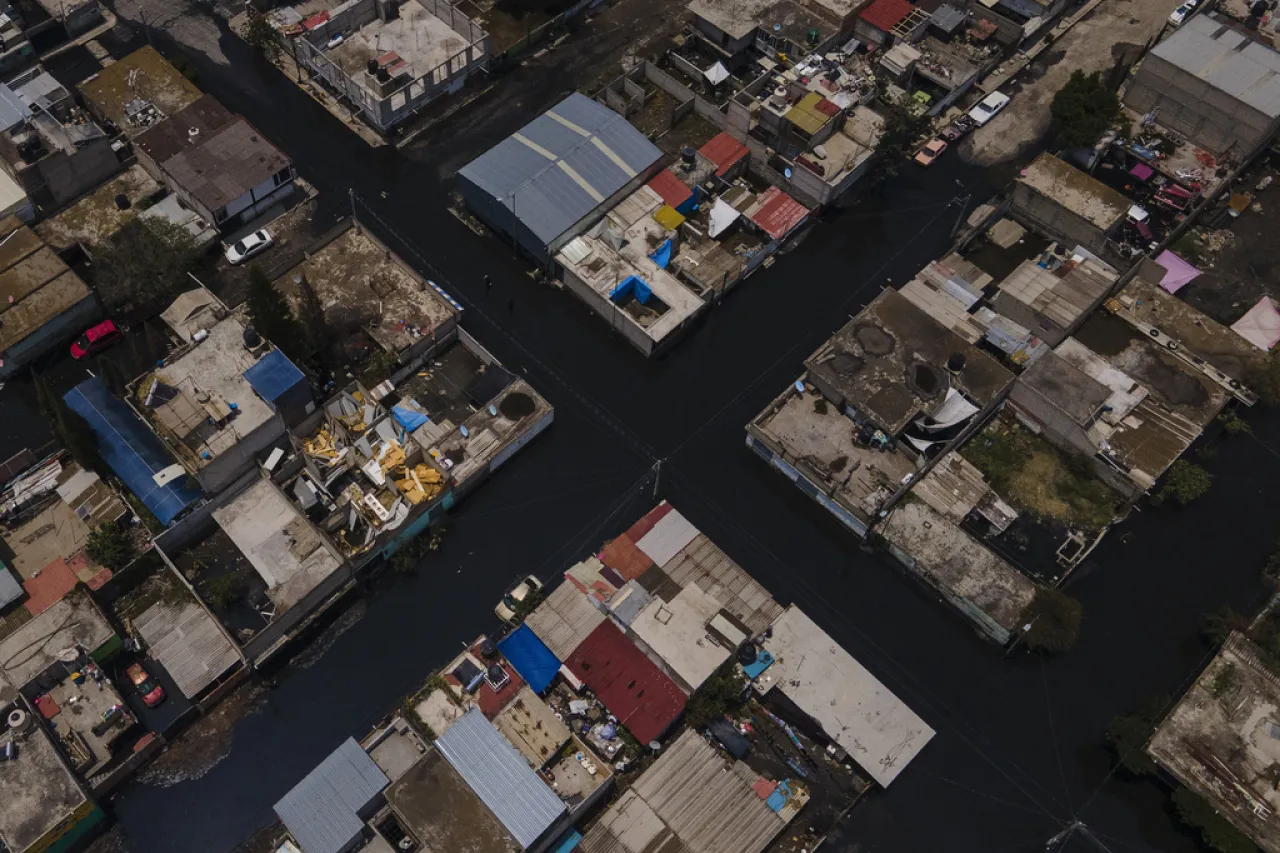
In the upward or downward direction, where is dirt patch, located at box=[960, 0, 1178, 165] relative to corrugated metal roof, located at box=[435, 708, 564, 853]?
upward

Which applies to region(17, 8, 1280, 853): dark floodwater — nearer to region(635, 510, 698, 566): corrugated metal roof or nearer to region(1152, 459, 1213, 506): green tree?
region(1152, 459, 1213, 506): green tree

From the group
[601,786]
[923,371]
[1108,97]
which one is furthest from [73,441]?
[1108,97]

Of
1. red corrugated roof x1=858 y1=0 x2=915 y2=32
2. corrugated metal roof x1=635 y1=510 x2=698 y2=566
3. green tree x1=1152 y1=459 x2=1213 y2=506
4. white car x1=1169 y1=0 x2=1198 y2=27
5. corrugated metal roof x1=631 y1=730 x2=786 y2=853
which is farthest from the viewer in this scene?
white car x1=1169 y1=0 x2=1198 y2=27

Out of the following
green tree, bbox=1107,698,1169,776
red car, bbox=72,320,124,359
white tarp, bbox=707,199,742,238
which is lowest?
A: green tree, bbox=1107,698,1169,776

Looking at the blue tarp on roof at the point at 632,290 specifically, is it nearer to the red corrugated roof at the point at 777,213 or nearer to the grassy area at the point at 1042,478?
the red corrugated roof at the point at 777,213

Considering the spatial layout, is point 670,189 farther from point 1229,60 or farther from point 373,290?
point 1229,60

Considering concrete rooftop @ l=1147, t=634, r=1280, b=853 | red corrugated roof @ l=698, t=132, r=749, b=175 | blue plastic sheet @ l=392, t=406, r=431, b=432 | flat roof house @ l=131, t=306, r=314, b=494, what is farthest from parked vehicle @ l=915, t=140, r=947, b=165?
flat roof house @ l=131, t=306, r=314, b=494

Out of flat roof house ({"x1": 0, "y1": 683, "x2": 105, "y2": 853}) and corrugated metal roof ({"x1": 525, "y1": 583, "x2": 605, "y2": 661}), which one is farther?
corrugated metal roof ({"x1": 525, "y1": 583, "x2": 605, "y2": 661})

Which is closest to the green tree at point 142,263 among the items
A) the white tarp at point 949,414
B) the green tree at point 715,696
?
the green tree at point 715,696
